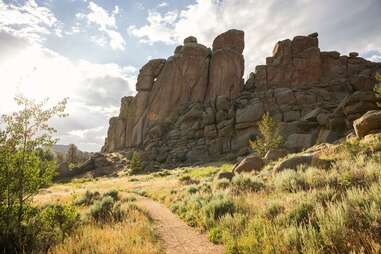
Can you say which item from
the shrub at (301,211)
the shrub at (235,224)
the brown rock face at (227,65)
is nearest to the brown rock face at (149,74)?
the brown rock face at (227,65)

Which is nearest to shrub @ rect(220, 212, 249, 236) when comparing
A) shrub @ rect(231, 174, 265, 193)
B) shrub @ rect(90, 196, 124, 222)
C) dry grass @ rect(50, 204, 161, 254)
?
dry grass @ rect(50, 204, 161, 254)

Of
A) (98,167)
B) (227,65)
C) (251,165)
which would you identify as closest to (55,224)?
(251,165)

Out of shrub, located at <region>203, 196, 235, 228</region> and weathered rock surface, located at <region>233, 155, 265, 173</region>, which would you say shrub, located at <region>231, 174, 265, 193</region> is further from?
weathered rock surface, located at <region>233, 155, 265, 173</region>

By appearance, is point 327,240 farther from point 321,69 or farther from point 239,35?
point 239,35

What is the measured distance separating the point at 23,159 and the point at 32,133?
95cm

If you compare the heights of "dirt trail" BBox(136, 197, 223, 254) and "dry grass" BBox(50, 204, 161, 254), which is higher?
"dry grass" BBox(50, 204, 161, 254)

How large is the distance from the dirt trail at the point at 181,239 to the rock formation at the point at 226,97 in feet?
125

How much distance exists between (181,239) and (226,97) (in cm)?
6065

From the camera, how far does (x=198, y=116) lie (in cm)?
6738

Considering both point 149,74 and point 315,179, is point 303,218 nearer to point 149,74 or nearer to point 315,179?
point 315,179

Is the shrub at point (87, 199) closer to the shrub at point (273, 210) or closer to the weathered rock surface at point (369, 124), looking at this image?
the shrub at point (273, 210)

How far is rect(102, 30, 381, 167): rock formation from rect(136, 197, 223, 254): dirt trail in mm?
38219

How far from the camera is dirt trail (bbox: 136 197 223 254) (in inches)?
330

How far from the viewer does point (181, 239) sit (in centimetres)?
971
